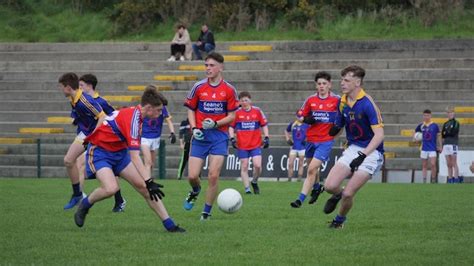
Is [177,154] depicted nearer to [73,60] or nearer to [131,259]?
[73,60]

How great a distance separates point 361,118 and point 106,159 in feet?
10.7

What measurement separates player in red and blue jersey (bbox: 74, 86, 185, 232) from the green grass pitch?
371 millimetres

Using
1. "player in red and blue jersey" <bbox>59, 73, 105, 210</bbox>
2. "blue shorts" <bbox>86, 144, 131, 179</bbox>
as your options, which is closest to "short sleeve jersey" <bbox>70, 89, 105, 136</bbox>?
"player in red and blue jersey" <bbox>59, 73, 105, 210</bbox>

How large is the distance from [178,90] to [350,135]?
960 inches

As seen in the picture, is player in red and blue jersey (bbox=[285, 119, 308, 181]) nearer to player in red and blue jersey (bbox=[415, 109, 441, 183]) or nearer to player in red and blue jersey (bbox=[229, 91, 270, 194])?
player in red and blue jersey (bbox=[415, 109, 441, 183])

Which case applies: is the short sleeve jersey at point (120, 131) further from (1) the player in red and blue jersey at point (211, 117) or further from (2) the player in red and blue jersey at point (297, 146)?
(2) the player in red and blue jersey at point (297, 146)

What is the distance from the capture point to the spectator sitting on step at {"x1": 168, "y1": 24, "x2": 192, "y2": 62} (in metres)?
38.7

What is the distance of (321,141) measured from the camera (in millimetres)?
19016

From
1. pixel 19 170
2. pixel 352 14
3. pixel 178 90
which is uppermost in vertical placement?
pixel 352 14

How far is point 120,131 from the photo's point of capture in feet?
42.1

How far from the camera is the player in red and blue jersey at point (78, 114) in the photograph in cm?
1553

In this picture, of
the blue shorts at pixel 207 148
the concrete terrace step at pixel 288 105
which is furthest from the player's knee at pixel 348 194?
the concrete terrace step at pixel 288 105

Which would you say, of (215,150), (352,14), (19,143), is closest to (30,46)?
(19,143)

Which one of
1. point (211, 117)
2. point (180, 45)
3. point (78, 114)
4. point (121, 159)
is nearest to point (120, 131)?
point (121, 159)
